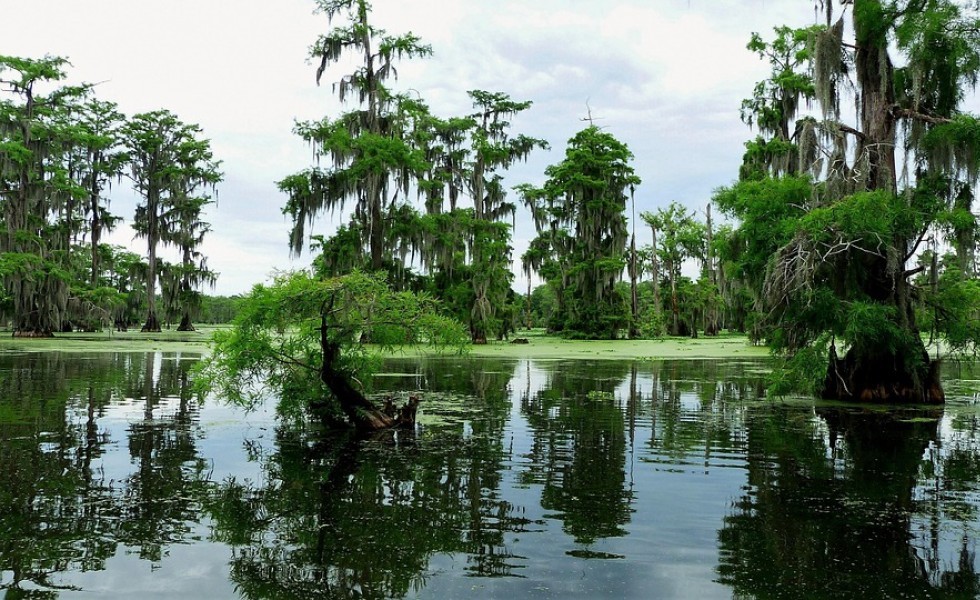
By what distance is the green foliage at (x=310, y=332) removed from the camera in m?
9.63

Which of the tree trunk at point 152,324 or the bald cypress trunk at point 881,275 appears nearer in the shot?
the bald cypress trunk at point 881,275

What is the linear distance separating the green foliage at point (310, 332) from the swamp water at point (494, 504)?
71 centimetres

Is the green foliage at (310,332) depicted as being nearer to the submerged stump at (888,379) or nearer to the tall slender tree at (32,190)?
the submerged stump at (888,379)

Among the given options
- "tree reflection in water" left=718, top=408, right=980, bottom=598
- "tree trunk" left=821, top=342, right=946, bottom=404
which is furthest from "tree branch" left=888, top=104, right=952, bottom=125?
"tree reflection in water" left=718, top=408, right=980, bottom=598

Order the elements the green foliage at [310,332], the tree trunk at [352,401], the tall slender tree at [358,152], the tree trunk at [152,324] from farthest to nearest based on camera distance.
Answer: the tree trunk at [152,324] < the tall slender tree at [358,152] < the tree trunk at [352,401] < the green foliage at [310,332]

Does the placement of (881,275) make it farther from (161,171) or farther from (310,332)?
(161,171)

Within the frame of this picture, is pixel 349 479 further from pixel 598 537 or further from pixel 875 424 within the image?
pixel 875 424

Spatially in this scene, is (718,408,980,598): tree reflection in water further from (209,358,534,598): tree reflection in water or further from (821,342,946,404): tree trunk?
(821,342,946,404): tree trunk

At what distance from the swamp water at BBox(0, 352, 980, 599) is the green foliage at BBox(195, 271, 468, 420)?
2.32 ft

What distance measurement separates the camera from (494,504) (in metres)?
6.50

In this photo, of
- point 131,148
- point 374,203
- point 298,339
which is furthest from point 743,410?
point 131,148

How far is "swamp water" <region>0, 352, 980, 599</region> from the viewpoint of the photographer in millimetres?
4707

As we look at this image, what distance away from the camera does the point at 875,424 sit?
11.0 meters

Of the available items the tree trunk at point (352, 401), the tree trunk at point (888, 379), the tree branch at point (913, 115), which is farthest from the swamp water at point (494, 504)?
the tree branch at point (913, 115)
